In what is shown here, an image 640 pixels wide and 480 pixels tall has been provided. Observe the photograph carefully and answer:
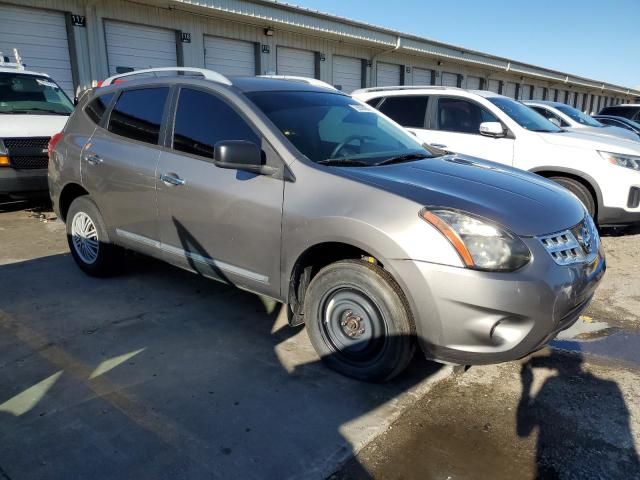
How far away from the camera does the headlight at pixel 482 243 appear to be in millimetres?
2445

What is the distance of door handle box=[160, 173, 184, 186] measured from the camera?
11.7ft

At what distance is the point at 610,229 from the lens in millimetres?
7078

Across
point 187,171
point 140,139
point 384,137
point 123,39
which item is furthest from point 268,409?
point 123,39

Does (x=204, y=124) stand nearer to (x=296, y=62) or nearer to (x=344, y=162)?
(x=344, y=162)

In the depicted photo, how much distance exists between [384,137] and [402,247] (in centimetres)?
152

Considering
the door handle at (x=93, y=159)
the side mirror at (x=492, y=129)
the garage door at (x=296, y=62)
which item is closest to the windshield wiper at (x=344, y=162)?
the door handle at (x=93, y=159)

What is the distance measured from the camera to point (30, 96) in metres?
7.66

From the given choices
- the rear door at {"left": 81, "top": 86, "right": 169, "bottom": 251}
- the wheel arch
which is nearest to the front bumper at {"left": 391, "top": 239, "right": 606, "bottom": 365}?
the rear door at {"left": 81, "top": 86, "right": 169, "bottom": 251}

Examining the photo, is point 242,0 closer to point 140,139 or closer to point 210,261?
point 140,139

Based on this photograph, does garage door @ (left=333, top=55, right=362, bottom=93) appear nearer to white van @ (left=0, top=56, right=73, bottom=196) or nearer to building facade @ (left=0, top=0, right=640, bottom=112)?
building facade @ (left=0, top=0, right=640, bottom=112)

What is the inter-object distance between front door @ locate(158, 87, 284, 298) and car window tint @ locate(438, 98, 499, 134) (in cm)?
418

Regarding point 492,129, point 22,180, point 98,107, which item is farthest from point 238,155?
point 22,180

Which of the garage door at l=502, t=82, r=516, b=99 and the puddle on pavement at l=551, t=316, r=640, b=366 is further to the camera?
the garage door at l=502, t=82, r=516, b=99

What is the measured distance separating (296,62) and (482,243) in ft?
48.7
